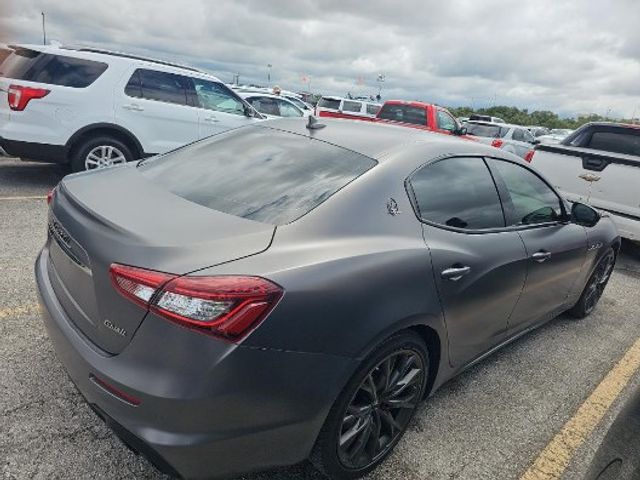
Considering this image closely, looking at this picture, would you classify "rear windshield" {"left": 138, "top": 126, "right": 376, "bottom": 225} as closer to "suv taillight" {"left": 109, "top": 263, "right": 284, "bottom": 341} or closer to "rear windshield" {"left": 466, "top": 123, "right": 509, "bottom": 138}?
"suv taillight" {"left": 109, "top": 263, "right": 284, "bottom": 341}

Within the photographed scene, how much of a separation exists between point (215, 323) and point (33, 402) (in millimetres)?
1428

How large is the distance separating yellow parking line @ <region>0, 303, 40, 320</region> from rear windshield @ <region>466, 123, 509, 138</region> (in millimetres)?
14476

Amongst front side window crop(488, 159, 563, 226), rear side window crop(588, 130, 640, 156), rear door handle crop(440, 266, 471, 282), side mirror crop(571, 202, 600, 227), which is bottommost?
rear door handle crop(440, 266, 471, 282)

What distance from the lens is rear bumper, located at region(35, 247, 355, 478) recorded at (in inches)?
69.3

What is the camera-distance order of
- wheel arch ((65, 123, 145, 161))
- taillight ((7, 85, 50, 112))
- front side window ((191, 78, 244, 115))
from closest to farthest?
Result: taillight ((7, 85, 50, 112)) → wheel arch ((65, 123, 145, 161)) → front side window ((191, 78, 244, 115))

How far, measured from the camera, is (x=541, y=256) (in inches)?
130

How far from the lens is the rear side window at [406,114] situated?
12.5 m

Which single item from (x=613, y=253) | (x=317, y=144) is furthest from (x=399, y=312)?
(x=613, y=253)

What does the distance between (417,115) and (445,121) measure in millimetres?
881

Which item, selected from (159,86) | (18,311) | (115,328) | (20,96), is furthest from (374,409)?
(159,86)

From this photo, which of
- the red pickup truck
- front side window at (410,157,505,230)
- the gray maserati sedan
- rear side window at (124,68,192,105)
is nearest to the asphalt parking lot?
the gray maserati sedan

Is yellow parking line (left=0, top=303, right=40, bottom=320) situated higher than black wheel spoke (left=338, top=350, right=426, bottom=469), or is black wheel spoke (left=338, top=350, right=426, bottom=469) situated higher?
black wheel spoke (left=338, top=350, right=426, bottom=469)

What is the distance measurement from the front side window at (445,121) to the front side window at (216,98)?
6.07 m

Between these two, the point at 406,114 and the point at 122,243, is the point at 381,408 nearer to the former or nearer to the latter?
the point at 122,243
